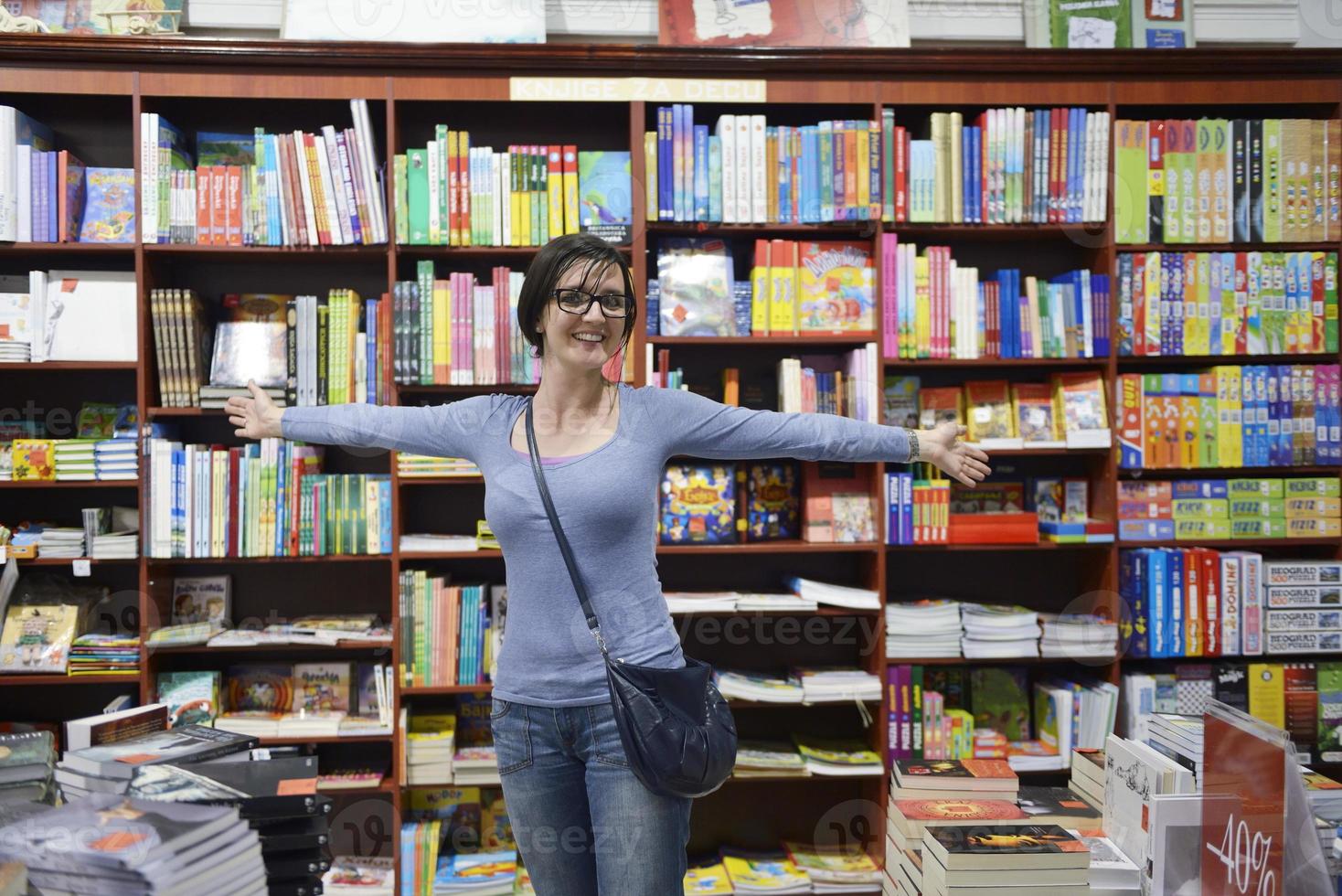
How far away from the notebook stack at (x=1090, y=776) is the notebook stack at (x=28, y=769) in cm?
185

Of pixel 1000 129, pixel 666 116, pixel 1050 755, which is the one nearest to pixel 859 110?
pixel 1000 129

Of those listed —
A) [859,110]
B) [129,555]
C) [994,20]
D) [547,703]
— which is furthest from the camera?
[994,20]

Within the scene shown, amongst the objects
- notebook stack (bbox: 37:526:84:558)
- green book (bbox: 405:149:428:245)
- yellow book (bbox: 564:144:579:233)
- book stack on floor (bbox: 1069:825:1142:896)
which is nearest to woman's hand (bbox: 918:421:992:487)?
book stack on floor (bbox: 1069:825:1142:896)

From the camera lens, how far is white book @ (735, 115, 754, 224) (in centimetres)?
276

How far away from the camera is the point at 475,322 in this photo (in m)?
2.75

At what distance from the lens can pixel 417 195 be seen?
2734 millimetres

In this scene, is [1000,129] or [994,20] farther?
[994,20]

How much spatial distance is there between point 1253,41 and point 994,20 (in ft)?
3.09

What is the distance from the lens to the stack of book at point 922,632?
9.22 feet

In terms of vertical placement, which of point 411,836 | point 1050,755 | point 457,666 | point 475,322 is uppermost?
point 475,322

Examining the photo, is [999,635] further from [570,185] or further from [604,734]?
[570,185]

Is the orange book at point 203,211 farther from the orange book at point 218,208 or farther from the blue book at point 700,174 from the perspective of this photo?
the blue book at point 700,174

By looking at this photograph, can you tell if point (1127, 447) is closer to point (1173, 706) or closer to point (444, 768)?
point (1173, 706)

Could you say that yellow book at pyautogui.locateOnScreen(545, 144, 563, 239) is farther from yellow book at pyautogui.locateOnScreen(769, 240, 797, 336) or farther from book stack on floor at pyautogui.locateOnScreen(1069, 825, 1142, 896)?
book stack on floor at pyautogui.locateOnScreen(1069, 825, 1142, 896)
